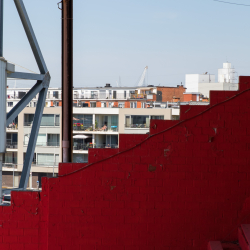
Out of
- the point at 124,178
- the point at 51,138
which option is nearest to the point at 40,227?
the point at 124,178

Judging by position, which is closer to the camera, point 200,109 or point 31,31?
point 200,109

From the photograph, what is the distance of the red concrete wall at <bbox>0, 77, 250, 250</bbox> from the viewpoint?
6723mm

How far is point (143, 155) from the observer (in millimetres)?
6844

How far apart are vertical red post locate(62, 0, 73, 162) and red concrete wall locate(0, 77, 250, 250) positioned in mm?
1356

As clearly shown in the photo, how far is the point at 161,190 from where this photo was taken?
22.4ft

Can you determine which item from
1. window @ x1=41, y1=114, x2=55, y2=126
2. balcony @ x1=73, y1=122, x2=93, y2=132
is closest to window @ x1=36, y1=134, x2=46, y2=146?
window @ x1=41, y1=114, x2=55, y2=126

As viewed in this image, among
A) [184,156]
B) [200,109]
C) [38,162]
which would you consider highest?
[200,109]

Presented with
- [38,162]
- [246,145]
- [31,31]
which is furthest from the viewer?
[38,162]

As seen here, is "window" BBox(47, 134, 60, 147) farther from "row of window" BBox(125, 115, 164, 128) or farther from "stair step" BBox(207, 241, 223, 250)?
"stair step" BBox(207, 241, 223, 250)

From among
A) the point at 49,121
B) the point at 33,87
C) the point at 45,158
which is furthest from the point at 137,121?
the point at 33,87

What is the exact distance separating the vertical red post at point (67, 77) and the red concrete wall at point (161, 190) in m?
1.36

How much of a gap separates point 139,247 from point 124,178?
1.20 m

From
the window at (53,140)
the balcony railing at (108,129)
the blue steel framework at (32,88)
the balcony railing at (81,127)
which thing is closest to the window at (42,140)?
the window at (53,140)

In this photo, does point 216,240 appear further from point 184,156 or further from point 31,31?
point 31,31
